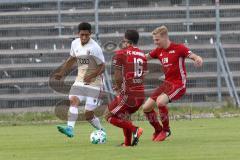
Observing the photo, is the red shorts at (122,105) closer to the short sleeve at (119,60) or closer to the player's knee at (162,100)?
the short sleeve at (119,60)

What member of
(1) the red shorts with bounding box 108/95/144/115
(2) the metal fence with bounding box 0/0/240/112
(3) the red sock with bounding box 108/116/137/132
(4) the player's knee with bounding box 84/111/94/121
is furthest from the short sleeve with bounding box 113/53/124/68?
(2) the metal fence with bounding box 0/0/240/112

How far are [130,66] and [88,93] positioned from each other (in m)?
1.67

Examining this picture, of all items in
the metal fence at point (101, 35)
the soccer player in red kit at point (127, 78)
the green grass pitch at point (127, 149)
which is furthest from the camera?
the metal fence at point (101, 35)

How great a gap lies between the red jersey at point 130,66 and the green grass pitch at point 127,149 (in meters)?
1.00

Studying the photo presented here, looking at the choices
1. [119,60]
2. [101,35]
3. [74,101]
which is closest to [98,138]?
[74,101]

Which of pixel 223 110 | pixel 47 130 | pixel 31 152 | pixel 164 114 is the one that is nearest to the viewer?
pixel 31 152

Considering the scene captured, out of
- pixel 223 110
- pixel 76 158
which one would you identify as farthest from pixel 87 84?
pixel 223 110

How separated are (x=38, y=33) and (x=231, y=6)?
639 cm

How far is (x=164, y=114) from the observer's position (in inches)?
633

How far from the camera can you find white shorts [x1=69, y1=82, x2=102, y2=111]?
1661 cm

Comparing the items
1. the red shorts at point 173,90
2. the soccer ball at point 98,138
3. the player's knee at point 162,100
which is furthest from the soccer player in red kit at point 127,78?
the red shorts at point 173,90

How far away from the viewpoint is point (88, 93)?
16.7 metres

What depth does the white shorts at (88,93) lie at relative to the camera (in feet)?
54.5

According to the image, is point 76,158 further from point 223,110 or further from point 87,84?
point 223,110
